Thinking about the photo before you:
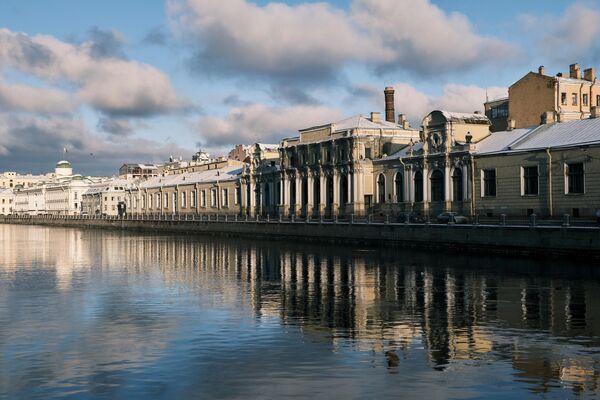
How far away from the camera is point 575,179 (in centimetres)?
5488

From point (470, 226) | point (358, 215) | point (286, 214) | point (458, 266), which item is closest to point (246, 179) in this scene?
point (286, 214)

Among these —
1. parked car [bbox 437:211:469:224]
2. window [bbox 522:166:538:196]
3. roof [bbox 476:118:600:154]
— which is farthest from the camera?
window [bbox 522:166:538:196]

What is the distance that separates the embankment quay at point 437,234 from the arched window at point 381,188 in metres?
9.29


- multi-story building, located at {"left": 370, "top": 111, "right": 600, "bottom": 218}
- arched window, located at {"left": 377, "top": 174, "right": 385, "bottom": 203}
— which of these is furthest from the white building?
multi-story building, located at {"left": 370, "top": 111, "right": 600, "bottom": 218}

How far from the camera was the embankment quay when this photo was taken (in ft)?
143

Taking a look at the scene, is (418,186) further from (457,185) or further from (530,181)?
(530,181)

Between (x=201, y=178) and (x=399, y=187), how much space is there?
197 feet

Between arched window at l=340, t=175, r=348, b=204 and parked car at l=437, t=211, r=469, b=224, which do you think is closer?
parked car at l=437, t=211, r=469, b=224

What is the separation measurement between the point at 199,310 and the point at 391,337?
8739 millimetres

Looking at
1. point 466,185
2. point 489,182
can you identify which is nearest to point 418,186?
point 466,185

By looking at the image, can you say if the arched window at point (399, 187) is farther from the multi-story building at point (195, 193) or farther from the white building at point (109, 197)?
the white building at point (109, 197)

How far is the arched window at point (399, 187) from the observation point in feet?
249

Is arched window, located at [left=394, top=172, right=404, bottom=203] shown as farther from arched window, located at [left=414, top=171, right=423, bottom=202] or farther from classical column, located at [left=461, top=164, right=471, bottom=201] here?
classical column, located at [left=461, top=164, right=471, bottom=201]

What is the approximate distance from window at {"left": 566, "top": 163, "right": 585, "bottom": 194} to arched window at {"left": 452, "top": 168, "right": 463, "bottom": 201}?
12983 millimetres
